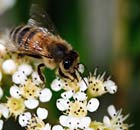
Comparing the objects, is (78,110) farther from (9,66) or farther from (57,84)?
(9,66)

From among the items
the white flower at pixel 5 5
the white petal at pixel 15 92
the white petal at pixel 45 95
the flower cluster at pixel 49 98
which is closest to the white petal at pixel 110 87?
the flower cluster at pixel 49 98

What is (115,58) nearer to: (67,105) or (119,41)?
(119,41)

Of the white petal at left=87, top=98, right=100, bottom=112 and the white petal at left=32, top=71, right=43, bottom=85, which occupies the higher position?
the white petal at left=32, top=71, right=43, bottom=85

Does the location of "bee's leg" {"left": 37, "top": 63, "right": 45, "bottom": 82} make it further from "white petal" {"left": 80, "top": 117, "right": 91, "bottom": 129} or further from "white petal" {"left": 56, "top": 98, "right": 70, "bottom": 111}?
"white petal" {"left": 80, "top": 117, "right": 91, "bottom": 129}

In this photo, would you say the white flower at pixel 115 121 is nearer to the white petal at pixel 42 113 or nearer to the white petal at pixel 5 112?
the white petal at pixel 42 113

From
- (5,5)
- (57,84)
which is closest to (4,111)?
(57,84)

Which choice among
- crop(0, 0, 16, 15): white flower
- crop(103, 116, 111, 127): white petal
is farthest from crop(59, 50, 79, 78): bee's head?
crop(0, 0, 16, 15): white flower

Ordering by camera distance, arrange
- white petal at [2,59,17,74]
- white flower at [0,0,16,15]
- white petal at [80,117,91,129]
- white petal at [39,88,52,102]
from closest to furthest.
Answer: white petal at [80,117,91,129] < white petal at [39,88,52,102] < white petal at [2,59,17,74] < white flower at [0,0,16,15]
